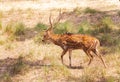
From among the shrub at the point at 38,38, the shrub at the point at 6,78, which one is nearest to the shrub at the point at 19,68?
the shrub at the point at 6,78

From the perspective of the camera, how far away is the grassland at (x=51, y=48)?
913cm

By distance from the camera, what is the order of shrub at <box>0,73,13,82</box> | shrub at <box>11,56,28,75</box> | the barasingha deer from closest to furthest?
shrub at <box>0,73,13,82</box> < the barasingha deer < shrub at <box>11,56,28,75</box>

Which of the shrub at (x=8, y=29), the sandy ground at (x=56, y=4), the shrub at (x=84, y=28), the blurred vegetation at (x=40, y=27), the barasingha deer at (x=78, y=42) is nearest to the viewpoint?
the barasingha deer at (x=78, y=42)

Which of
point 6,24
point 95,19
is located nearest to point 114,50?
point 95,19

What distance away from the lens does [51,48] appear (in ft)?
36.6

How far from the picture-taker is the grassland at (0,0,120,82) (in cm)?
913

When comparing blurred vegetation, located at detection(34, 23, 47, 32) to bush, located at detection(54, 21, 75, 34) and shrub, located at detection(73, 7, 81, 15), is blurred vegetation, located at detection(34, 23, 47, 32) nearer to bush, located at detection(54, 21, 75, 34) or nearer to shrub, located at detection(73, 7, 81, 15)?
bush, located at detection(54, 21, 75, 34)

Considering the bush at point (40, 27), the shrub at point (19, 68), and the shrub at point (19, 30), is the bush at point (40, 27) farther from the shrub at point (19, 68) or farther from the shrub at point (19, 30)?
the shrub at point (19, 68)

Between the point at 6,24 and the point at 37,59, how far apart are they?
3993 millimetres

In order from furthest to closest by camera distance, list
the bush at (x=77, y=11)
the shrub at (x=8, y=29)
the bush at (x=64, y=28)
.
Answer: the bush at (x=77, y=11) → the shrub at (x=8, y=29) → the bush at (x=64, y=28)

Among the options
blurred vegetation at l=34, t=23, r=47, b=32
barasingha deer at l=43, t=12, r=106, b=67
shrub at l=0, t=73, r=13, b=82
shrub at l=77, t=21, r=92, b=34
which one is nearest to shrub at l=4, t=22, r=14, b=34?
blurred vegetation at l=34, t=23, r=47, b=32

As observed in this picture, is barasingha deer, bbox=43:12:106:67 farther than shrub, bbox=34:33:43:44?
No

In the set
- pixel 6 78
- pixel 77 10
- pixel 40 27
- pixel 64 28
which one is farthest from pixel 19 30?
pixel 6 78

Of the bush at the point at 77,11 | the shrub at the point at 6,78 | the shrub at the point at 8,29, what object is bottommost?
the shrub at the point at 6,78
